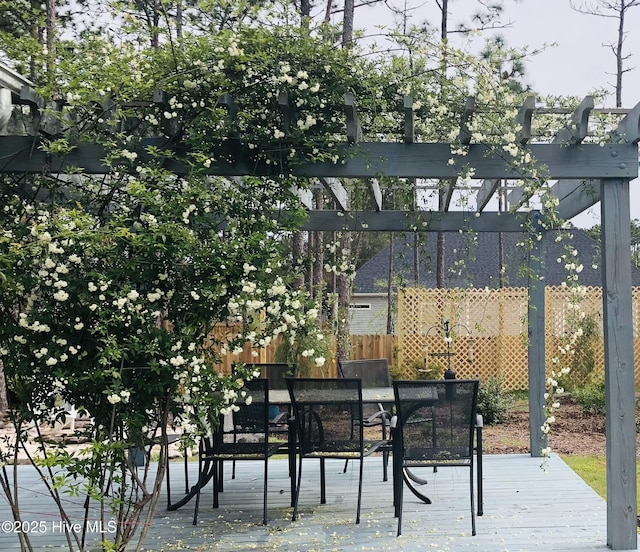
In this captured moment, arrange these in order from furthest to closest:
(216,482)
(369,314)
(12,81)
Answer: (369,314) → (216,482) → (12,81)

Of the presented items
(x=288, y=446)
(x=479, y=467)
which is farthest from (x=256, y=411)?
(x=479, y=467)

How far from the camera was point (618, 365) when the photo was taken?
12.4ft

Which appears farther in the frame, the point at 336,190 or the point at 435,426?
the point at 336,190

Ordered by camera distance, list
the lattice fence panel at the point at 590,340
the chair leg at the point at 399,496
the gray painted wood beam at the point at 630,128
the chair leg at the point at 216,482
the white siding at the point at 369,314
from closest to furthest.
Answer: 1. the gray painted wood beam at the point at 630,128
2. the chair leg at the point at 399,496
3. the chair leg at the point at 216,482
4. the lattice fence panel at the point at 590,340
5. the white siding at the point at 369,314

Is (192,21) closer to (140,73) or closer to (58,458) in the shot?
(140,73)

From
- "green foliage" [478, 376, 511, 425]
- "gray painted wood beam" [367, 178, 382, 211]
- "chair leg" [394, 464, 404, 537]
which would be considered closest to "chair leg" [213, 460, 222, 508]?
"chair leg" [394, 464, 404, 537]

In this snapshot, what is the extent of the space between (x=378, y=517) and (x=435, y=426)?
74 cm

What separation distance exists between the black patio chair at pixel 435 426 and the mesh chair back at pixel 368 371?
1.99 m

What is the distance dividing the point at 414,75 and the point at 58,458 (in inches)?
94.9

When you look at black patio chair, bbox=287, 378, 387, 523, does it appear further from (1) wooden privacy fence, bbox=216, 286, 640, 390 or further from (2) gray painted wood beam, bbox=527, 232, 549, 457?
(1) wooden privacy fence, bbox=216, 286, 640, 390

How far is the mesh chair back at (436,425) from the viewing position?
4.11 m

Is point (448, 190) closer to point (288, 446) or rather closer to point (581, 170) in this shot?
point (581, 170)

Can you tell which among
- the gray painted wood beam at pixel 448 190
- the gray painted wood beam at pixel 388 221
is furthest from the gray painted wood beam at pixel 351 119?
the gray painted wood beam at pixel 388 221

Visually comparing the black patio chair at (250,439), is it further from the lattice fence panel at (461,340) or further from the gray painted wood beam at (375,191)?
the lattice fence panel at (461,340)
